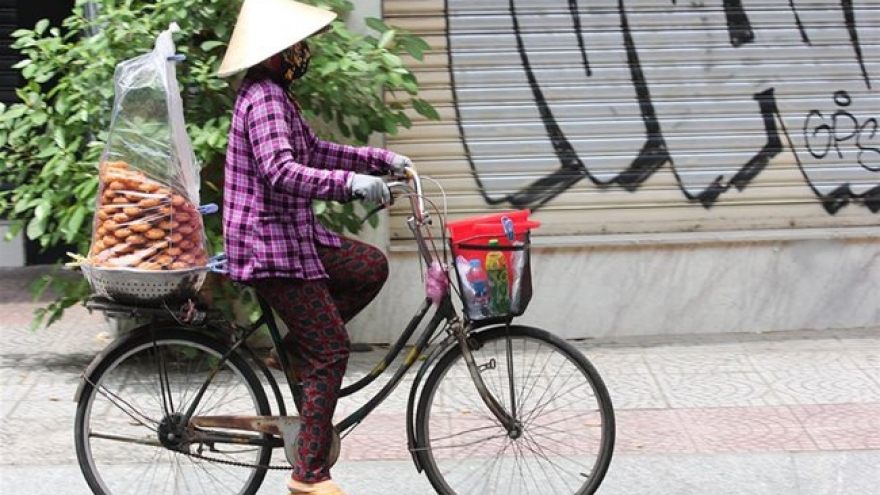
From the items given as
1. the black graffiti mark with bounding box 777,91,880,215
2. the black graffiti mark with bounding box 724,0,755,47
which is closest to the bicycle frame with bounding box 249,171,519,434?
the black graffiti mark with bounding box 724,0,755,47

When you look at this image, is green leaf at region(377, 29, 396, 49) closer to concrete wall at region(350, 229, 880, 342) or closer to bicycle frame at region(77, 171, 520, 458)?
concrete wall at region(350, 229, 880, 342)

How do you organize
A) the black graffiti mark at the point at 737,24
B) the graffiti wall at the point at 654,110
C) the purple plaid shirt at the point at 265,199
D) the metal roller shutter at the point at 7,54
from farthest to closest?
1. the metal roller shutter at the point at 7,54
2. the black graffiti mark at the point at 737,24
3. the graffiti wall at the point at 654,110
4. the purple plaid shirt at the point at 265,199

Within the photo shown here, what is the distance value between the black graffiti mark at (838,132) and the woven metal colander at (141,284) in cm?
425

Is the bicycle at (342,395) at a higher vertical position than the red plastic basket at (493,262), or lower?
lower

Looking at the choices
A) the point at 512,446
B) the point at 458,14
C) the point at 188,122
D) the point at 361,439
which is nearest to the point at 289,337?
the point at 512,446

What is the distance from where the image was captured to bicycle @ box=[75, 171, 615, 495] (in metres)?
4.27

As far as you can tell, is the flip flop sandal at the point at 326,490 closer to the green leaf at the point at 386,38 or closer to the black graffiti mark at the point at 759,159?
the green leaf at the point at 386,38

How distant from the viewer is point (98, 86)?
596cm

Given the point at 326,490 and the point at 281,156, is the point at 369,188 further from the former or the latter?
the point at 326,490

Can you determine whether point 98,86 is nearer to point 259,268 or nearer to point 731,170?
point 259,268

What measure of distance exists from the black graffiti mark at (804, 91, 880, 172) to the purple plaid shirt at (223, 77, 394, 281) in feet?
12.8

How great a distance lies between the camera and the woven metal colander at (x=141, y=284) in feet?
13.6

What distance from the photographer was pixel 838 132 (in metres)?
7.12

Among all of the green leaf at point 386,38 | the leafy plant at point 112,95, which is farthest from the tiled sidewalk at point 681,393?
the green leaf at point 386,38
